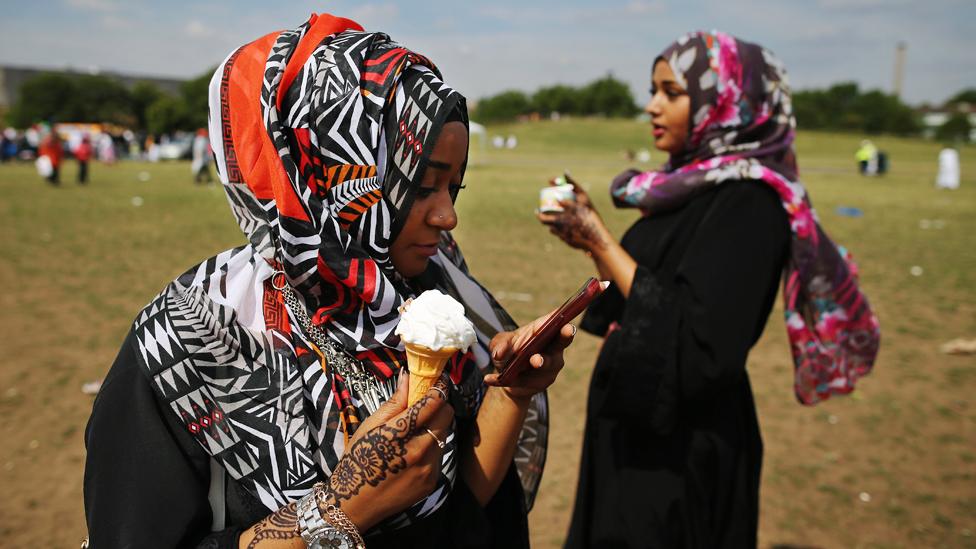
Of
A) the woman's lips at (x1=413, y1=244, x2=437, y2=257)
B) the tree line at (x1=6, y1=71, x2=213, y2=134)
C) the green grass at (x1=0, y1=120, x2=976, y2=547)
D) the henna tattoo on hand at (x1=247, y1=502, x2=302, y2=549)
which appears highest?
the tree line at (x1=6, y1=71, x2=213, y2=134)

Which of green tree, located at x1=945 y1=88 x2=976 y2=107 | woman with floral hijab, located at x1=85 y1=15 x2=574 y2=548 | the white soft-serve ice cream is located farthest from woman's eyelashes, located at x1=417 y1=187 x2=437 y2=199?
A: green tree, located at x1=945 y1=88 x2=976 y2=107

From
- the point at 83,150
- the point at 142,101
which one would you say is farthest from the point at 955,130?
the point at 142,101

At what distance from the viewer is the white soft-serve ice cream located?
1364 millimetres

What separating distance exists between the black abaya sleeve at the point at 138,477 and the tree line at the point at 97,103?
65.4 metres

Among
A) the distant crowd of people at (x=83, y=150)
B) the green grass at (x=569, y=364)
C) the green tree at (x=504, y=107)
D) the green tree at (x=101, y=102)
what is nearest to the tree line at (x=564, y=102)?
the green tree at (x=504, y=107)

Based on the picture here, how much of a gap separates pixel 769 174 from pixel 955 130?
71.9 m

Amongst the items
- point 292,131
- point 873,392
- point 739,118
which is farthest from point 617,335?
point 873,392

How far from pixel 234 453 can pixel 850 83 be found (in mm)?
89582

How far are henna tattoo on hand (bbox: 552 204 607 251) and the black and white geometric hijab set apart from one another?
3.78 feet

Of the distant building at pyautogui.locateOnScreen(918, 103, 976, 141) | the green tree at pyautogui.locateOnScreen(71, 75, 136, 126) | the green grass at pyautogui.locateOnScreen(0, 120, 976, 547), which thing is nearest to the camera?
the green grass at pyautogui.locateOnScreen(0, 120, 976, 547)

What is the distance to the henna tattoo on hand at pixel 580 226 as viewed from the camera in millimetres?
2633

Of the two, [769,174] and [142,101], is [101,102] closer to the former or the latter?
[142,101]

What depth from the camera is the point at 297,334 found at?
1588 millimetres

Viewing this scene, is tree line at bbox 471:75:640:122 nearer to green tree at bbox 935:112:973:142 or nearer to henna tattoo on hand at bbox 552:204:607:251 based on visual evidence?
green tree at bbox 935:112:973:142
